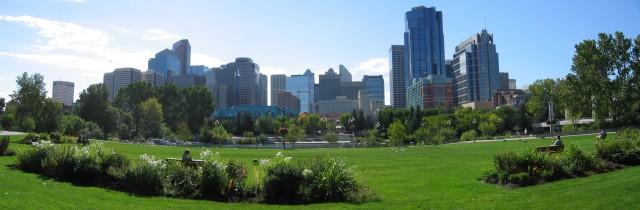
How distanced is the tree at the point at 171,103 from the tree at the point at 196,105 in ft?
4.76

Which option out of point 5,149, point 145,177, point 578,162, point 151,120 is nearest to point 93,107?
point 151,120

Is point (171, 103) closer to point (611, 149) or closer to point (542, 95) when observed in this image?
point (542, 95)

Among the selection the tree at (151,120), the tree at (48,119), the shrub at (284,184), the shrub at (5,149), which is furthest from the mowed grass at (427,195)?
the tree at (151,120)

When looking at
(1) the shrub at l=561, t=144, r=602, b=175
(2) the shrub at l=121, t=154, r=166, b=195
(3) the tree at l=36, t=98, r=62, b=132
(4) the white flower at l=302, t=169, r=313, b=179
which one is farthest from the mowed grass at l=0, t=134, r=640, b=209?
(3) the tree at l=36, t=98, r=62, b=132

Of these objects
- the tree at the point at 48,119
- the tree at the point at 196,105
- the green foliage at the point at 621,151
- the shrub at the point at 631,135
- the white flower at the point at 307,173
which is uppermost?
the tree at the point at 196,105

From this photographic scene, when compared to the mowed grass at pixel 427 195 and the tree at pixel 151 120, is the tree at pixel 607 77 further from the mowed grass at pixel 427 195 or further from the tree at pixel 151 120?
the tree at pixel 151 120

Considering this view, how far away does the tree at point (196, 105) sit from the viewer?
112 metres

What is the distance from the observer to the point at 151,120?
88.7 metres

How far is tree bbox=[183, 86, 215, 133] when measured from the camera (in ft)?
368

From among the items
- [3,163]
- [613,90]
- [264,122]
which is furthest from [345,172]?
[264,122]

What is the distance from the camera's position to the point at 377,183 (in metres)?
16.8

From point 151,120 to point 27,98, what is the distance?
75.8ft

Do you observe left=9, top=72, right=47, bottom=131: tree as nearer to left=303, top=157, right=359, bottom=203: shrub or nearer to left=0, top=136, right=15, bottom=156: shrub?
left=0, top=136, right=15, bottom=156: shrub

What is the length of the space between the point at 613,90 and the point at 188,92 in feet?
298
